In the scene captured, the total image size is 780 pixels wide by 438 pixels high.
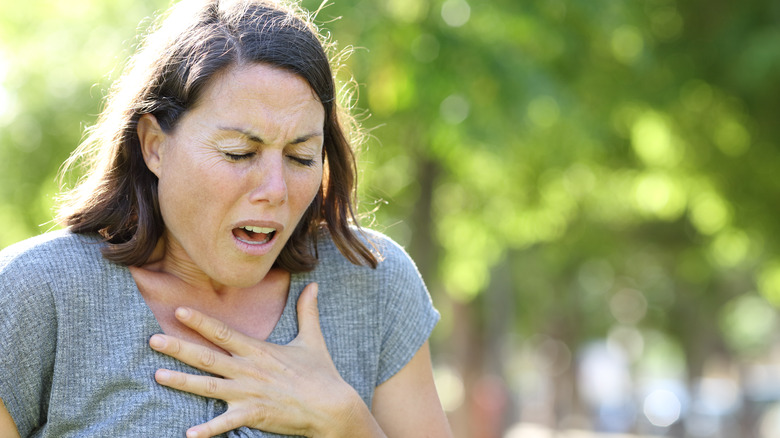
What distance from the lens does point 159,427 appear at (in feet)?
7.47

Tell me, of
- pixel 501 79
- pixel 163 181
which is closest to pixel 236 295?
pixel 163 181

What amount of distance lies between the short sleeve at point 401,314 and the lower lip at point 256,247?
454 millimetres

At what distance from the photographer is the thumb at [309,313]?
8.42 feet

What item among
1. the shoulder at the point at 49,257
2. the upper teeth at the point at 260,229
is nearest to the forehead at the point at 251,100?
the upper teeth at the point at 260,229

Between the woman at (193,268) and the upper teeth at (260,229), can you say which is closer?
the woman at (193,268)

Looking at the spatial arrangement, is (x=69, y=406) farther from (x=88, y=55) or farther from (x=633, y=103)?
(x=633, y=103)

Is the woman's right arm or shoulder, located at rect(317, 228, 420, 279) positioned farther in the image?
shoulder, located at rect(317, 228, 420, 279)

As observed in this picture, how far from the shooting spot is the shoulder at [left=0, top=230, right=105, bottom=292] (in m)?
2.25

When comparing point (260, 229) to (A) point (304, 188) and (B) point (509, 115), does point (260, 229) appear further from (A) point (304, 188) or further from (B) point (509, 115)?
(B) point (509, 115)

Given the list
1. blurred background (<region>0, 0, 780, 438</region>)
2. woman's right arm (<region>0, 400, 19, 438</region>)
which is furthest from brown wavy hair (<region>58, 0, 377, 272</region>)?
blurred background (<region>0, 0, 780, 438</region>)

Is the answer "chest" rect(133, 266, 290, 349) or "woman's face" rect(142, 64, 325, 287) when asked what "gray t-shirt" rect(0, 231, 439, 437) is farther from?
"woman's face" rect(142, 64, 325, 287)

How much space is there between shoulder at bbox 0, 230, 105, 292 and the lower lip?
1.15 feet

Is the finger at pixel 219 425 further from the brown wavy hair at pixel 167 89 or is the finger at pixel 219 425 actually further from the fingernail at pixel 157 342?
the brown wavy hair at pixel 167 89

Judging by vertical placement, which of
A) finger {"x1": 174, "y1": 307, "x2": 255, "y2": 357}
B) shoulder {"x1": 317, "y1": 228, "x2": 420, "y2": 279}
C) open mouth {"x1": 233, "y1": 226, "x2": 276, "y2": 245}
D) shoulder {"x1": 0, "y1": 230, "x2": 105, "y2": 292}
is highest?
open mouth {"x1": 233, "y1": 226, "x2": 276, "y2": 245}
